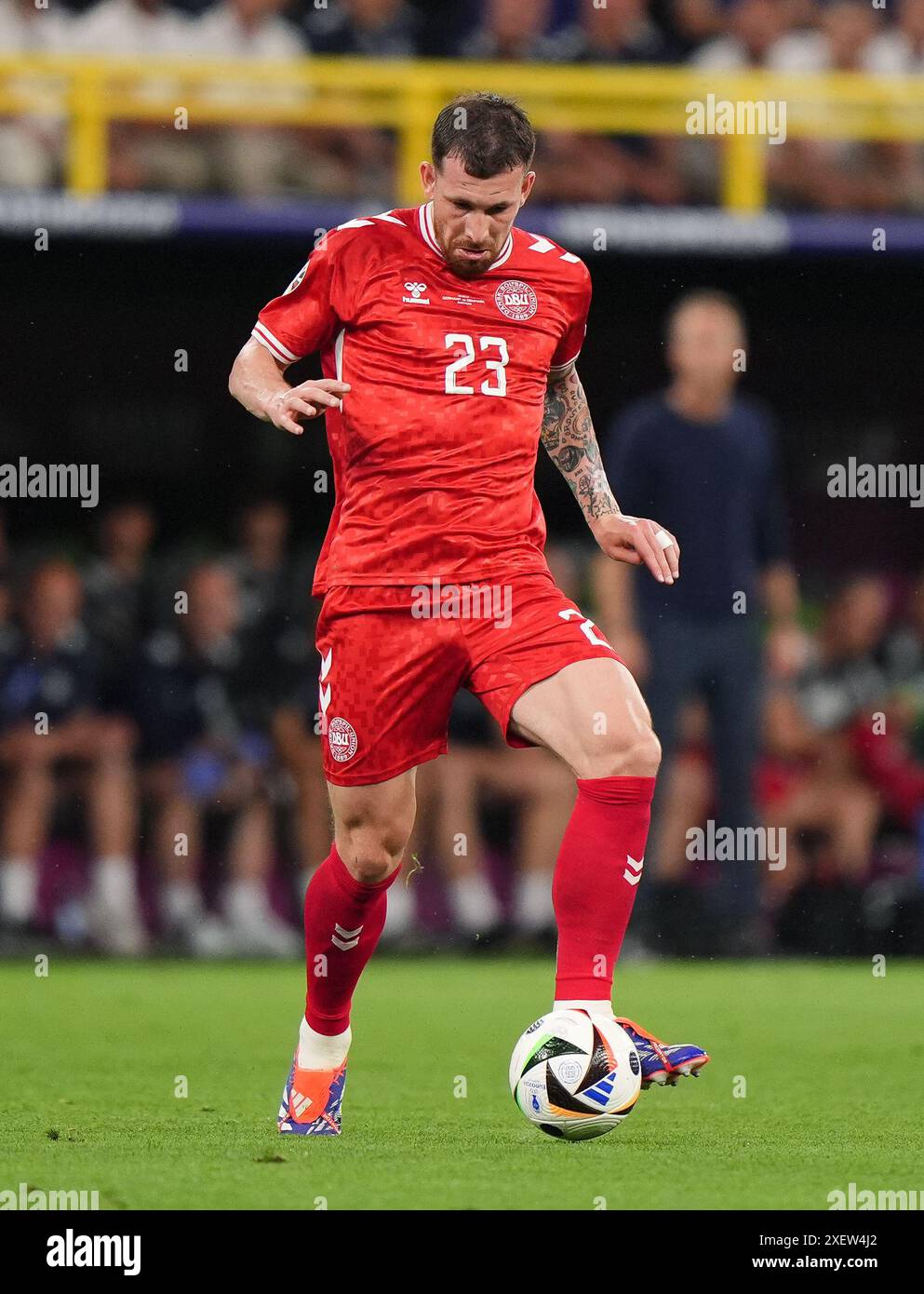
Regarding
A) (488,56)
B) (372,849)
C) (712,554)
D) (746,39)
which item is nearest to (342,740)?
(372,849)

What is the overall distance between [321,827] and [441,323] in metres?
6.16

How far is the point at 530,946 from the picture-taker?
1106 centimetres

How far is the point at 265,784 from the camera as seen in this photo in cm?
1120

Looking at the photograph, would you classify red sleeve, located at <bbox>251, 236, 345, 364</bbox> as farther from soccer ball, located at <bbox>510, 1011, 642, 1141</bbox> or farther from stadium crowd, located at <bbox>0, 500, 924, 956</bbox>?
stadium crowd, located at <bbox>0, 500, 924, 956</bbox>

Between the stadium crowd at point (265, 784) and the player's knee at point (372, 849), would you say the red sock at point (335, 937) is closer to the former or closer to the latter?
the player's knee at point (372, 849)

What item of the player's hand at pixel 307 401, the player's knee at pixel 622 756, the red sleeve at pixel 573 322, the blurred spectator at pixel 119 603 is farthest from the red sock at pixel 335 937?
the blurred spectator at pixel 119 603

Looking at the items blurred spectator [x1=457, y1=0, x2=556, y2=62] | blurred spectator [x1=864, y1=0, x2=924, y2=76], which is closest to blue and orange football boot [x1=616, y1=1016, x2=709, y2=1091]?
blurred spectator [x1=457, y1=0, x2=556, y2=62]

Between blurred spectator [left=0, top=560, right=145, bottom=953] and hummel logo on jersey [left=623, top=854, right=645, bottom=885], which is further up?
blurred spectator [left=0, top=560, right=145, bottom=953]

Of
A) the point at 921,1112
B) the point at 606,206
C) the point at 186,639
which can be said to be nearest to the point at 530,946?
the point at 186,639

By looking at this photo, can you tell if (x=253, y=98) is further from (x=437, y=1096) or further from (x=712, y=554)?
(x=437, y=1096)

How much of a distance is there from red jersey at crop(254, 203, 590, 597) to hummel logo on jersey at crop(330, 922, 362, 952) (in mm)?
814

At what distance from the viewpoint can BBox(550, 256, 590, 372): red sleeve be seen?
5499 mm

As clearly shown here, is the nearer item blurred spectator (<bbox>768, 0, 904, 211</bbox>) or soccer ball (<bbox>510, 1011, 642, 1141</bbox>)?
soccer ball (<bbox>510, 1011, 642, 1141</bbox>)

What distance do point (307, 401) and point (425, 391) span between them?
0.54m
